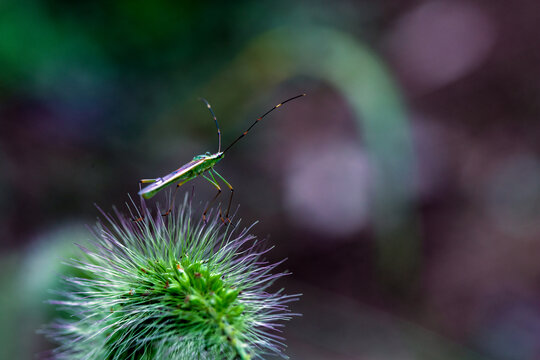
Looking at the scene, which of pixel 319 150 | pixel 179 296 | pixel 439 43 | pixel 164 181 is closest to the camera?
pixel 179 296

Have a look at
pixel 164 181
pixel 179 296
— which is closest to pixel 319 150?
pixel 164 181

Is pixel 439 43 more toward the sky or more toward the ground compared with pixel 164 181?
more toward the sky

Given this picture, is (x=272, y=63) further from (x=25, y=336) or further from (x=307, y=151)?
(x=25, y=336)

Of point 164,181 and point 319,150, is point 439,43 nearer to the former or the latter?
point 319,150

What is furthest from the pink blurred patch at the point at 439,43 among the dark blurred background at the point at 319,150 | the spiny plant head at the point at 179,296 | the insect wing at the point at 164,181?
the spiny plant head at the point at 179,296

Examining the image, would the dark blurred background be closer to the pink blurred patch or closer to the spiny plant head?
the pink blurred patch

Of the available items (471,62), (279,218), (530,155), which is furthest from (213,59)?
(530,155)

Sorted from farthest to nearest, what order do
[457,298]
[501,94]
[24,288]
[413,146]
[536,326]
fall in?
1. [501,94]
2. [413,146]
3. [457,298]
4. [536,326]
5. [24,288]

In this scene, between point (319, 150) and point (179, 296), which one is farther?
point (319, 150)
